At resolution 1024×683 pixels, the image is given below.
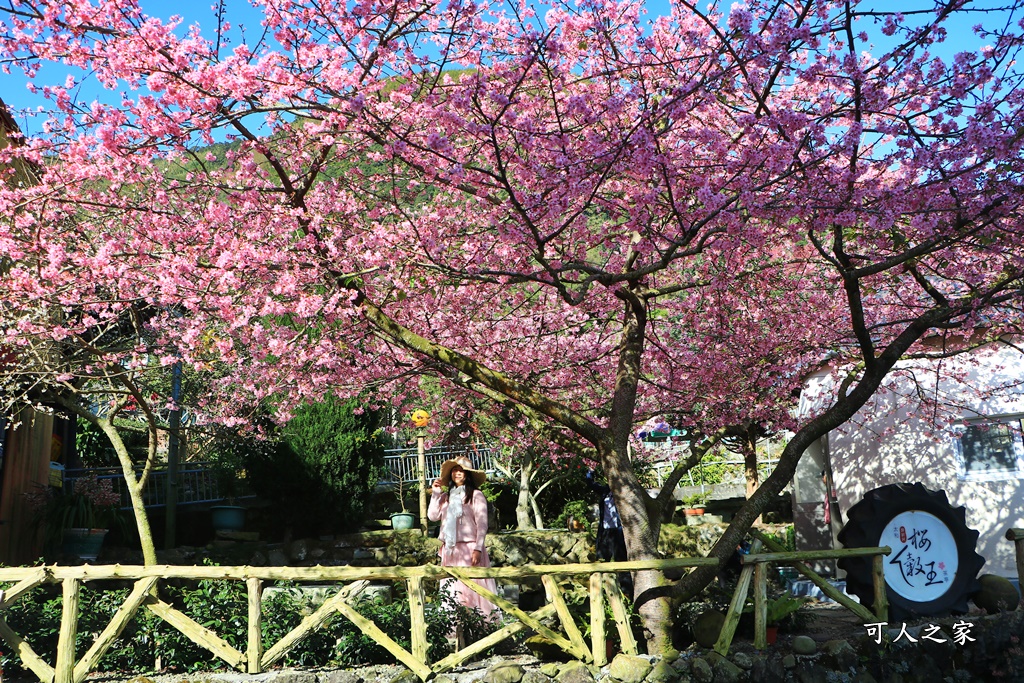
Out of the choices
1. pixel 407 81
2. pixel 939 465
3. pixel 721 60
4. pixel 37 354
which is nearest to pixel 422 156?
pixel 407 81

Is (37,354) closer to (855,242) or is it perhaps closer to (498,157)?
(498,157)

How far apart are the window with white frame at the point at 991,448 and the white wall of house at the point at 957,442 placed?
0.01 m

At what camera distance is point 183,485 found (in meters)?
14.6

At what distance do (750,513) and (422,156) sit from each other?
12.5ft

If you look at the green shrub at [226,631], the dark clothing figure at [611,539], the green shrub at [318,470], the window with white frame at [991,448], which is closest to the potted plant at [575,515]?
the green shrub at [318,470]

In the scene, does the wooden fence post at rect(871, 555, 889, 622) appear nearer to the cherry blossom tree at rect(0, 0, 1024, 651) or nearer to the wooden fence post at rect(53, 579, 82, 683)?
the cherry blossom tree at rect(0, 0, 1024, 651)

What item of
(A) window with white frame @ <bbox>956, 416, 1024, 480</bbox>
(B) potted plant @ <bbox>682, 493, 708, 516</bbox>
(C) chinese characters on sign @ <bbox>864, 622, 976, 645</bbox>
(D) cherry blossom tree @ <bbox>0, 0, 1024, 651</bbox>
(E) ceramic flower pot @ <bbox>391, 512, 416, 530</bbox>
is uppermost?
(D) cherry blossom tree @ <bbox>0, 0, 1024, 651</bbox>

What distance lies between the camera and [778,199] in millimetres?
5898

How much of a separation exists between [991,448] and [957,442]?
1.24 ft

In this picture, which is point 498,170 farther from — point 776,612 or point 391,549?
point 391,549

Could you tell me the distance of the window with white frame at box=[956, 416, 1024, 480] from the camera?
1030cm

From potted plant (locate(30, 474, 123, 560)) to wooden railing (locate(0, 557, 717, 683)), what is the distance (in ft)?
18.1

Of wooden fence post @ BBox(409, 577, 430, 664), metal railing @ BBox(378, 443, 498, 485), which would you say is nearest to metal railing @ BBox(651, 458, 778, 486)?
metal railing @ BBox(378, 443, 498, 485)

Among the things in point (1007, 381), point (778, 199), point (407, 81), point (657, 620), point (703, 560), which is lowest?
point (657, 620)
